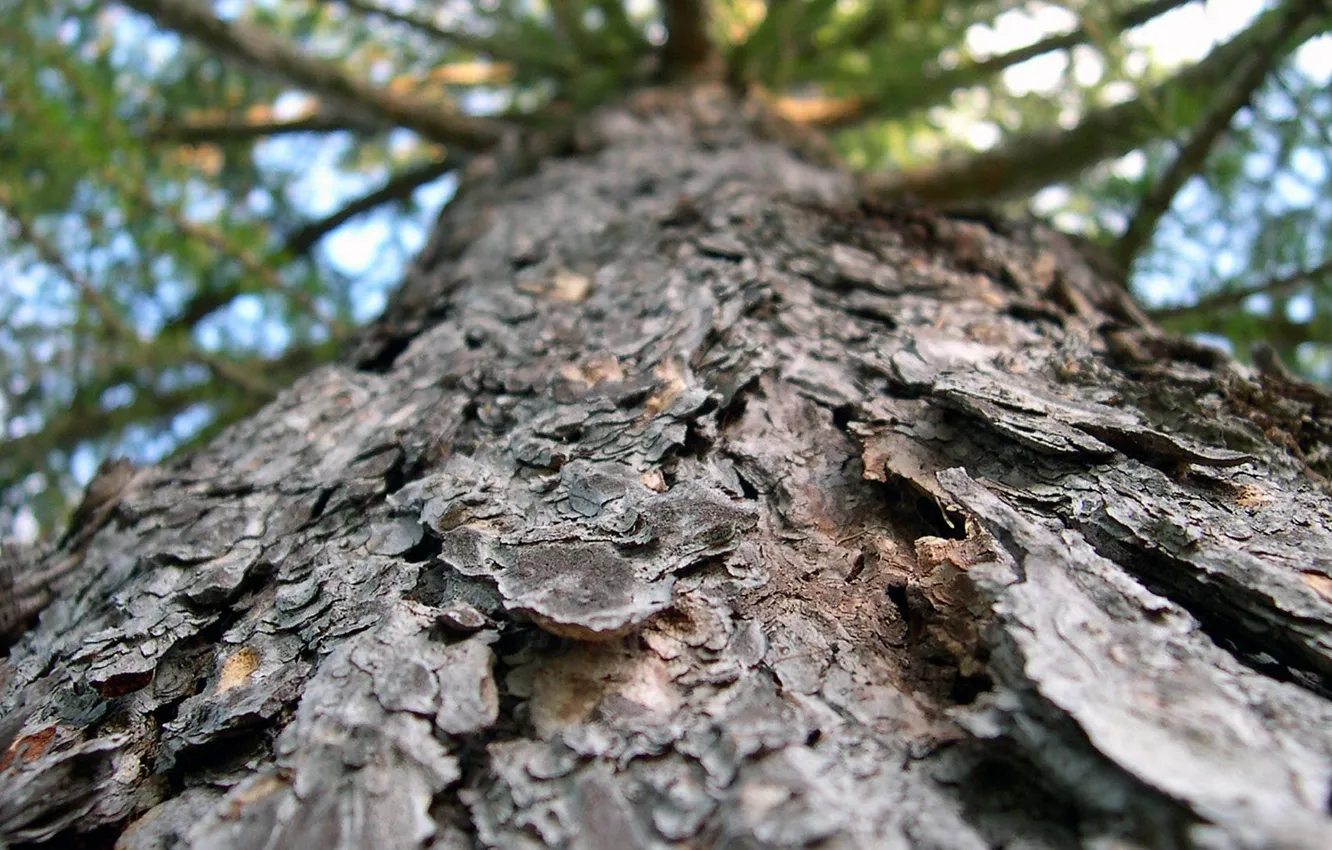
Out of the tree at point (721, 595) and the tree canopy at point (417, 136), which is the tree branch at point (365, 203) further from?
the tree at point (721, 595)

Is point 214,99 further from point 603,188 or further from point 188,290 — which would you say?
point 603,188

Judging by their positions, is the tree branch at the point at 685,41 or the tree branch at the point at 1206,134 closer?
the tree branch at the point at 1206,134

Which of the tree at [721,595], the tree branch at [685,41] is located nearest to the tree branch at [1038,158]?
the tree branch at [685,41]

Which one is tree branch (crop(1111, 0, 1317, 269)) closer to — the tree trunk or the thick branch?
the tree trunk

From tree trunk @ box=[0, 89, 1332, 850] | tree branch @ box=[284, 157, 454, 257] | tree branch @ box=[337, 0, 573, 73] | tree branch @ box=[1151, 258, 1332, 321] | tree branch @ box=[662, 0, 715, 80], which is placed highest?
tree branch @ box=[662, 0, 715, 80]

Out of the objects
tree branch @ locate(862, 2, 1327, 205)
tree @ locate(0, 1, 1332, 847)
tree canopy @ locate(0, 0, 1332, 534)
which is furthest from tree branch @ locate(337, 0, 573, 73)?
tree @ locate(0, 1, 1332, 847)

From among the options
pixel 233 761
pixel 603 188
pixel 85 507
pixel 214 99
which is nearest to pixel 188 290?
pixel 214 99
